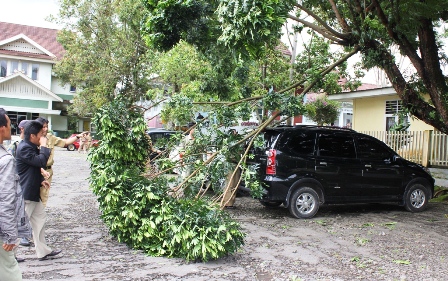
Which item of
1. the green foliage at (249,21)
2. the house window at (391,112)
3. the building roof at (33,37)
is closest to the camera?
the green foliage at (249,21)

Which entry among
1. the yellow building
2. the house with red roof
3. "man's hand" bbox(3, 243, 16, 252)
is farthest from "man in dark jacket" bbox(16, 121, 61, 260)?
the house with red roof

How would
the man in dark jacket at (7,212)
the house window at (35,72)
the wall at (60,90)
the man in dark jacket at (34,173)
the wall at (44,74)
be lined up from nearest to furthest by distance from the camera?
1. the man in dark jacket at (7,212)
2. the man in dark jacket at (34,173)
3. the house window at (35,72)
4. the wall at (44,74)
5. the wall at (60,90)

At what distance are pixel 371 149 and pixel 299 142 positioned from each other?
1.81m

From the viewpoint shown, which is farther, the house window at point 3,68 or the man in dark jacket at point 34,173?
the house window at point 3,68

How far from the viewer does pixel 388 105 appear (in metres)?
18.0

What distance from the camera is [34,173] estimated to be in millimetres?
5668

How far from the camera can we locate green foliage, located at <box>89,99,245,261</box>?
5.70 metres

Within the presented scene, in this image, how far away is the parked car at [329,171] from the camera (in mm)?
8453

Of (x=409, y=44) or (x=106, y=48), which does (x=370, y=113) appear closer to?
(x=409, y=44)

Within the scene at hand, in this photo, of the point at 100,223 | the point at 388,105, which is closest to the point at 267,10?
the point at 100,223

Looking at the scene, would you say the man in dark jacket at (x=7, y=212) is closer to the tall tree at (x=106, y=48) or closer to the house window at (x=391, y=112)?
the house window at (x=391, y=112)

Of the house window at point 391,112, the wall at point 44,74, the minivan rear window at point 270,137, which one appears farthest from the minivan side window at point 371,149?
the wall at point 44,74

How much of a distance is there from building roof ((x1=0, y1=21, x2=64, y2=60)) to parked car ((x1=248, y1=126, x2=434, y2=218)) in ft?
114

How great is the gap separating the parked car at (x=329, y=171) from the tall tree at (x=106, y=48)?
18.2 metres
